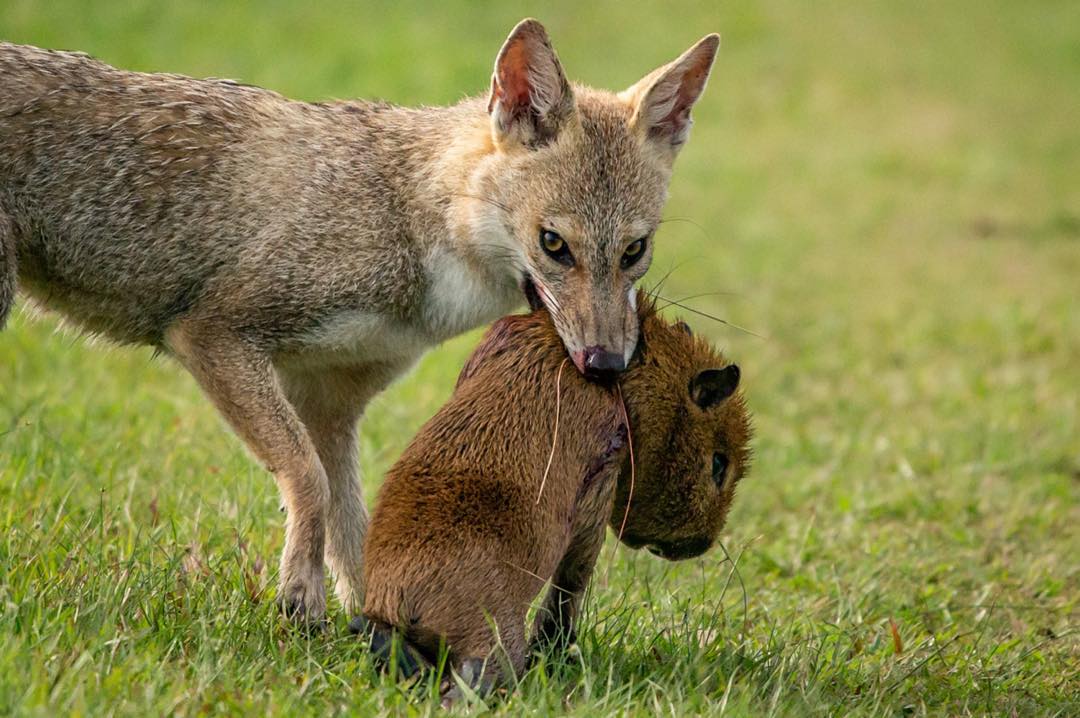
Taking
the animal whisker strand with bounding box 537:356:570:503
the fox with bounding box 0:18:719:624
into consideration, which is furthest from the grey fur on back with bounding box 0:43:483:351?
the animal whisker strand with bounding box 537:356:570:503

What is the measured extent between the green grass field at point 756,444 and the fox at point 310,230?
0.39 metres

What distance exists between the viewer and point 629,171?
5.45 meters

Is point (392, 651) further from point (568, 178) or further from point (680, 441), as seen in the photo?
point (568, 178)

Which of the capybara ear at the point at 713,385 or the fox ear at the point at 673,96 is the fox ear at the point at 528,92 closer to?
the fox ear at the point at 673,96

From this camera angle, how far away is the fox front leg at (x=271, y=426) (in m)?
4.88

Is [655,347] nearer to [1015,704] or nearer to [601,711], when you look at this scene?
[601,711]

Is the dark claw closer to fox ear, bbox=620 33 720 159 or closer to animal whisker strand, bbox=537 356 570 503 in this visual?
animal whisker strand, bbox=537 356 570 503

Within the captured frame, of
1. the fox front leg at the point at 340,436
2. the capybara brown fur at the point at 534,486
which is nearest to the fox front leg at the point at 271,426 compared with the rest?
the fox front leg at the point at 340,436

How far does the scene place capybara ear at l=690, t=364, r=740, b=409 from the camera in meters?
4.71

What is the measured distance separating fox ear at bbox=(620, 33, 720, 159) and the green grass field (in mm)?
657

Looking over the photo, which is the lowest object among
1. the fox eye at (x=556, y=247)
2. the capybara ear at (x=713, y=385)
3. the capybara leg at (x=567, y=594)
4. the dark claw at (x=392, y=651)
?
the dark claw at (x=392, y=651)

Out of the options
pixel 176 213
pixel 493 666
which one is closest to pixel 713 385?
pixel 493 666

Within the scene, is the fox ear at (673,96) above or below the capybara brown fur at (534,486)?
above

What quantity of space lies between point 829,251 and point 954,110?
6666mm
